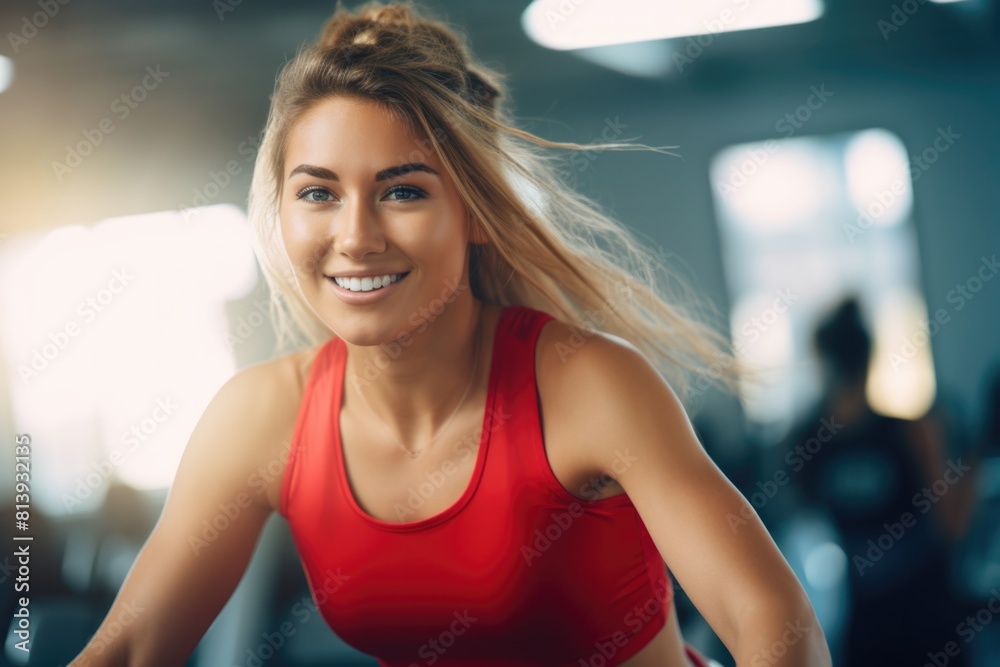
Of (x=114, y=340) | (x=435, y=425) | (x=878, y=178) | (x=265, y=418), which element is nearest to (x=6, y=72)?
(x=114, y=340)

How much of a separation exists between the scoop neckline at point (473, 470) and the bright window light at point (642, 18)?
693 millimetres

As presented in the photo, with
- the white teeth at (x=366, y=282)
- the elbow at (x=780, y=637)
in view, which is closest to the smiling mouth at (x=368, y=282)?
the white teeth at (x=366, y=282)

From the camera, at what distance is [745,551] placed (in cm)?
54

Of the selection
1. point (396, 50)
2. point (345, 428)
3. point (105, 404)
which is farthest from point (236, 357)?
point (396, 50)

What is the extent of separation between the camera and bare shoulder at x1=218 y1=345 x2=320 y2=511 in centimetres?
73

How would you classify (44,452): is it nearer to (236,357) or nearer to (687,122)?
(236,357)

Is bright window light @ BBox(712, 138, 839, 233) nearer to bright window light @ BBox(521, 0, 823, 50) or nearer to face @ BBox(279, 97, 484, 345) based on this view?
bright window light @ BBox(521, 0, 823, 50)

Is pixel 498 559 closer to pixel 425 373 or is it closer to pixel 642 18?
pixel 425 373

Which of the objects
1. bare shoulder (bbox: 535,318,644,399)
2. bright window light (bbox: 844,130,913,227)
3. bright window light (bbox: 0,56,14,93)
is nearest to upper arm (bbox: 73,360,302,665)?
bare shoulder (bbox: 535,318,644,399)

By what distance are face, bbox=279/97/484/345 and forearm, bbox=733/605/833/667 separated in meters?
0.32

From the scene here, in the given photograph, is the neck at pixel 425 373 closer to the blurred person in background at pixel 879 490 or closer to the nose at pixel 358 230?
the nose at pixel 358 230

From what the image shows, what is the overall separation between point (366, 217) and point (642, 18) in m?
0.78

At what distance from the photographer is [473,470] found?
661 mm

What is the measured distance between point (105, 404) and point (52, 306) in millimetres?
151
